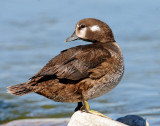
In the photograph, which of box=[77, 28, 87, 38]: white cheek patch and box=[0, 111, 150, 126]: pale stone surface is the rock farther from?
box=[77, 28, 87, 38]: white cheek patch

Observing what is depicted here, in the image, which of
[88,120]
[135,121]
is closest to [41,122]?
[135,121]

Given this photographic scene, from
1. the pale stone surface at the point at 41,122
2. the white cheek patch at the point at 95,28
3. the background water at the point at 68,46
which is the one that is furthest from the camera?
the background water at the point at 68,46

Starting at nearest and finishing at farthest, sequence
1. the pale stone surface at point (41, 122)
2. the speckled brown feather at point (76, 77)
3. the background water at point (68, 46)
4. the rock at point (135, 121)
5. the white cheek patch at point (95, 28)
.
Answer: the speckled brown feather at point (76, 77) → the white cheek patch at point (95, 28) → the rock at point (135, 121) → the pale stone surface at point (41, 122) → the background water at point (68, 46)

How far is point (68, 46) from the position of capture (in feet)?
45.1

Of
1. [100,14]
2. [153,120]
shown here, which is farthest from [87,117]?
[100,14]

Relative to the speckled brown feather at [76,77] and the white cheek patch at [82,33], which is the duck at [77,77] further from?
the white cheek patch at [82,33]

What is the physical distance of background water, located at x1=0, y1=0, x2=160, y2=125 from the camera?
1079 cm

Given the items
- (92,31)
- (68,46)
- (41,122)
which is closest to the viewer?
(92,31)

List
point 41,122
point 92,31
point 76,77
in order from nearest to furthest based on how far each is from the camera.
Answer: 1. point 76,77
2. point 92,31
3. point 41,122

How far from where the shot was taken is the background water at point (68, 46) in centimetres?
1079

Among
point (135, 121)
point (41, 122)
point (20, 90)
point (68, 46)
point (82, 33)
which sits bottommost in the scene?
point (135, 121)

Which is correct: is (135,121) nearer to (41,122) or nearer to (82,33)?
(82,33)

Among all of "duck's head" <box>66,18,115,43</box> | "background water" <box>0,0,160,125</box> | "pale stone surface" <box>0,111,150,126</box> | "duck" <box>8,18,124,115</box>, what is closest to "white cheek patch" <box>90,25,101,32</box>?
"duck's head" <box>66,18,115,43</box>

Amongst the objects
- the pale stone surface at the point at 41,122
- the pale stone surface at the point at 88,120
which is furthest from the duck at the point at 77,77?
the pale stone surface at the point at 41,122
